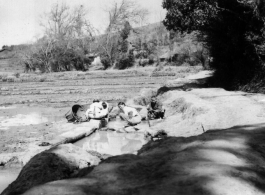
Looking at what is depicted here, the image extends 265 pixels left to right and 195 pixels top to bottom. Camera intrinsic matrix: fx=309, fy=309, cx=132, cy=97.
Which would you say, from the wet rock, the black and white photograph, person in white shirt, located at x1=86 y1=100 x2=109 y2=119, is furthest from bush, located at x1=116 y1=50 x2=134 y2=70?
the wet rock

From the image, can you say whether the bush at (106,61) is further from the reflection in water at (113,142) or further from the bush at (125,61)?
the reflection in water at (113,142)

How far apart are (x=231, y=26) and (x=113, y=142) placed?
7928 millimetres

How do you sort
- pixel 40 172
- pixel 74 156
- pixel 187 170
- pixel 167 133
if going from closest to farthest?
pixel 187 170
pixel 40 172
pixel 74 156
pixel 167 133

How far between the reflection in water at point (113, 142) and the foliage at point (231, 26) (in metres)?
6.60

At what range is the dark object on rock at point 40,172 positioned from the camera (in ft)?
13.7

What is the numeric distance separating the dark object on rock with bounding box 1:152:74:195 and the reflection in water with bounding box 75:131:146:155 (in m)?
3.17

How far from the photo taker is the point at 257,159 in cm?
417

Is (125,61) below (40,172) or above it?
above

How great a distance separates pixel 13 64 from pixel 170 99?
4937 centimetres

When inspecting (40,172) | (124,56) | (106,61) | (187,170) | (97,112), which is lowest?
(97,112)

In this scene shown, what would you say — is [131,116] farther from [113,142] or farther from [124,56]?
[124,56]

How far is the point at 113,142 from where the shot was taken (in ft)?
28.9

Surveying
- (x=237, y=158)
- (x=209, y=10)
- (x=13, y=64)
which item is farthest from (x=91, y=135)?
(x=13, y=64)

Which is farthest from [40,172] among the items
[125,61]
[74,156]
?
[125,61]
